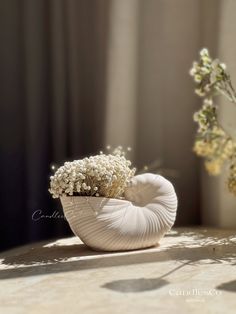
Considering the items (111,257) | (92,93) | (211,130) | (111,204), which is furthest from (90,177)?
(92,93)

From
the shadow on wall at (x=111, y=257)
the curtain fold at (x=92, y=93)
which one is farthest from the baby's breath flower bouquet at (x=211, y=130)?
the curtain fold at (x=92, y=93)

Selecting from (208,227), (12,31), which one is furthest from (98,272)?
(12,31)

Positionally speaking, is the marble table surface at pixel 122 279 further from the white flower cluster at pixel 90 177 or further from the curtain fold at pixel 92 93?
the curtain fold at pixel 92 93

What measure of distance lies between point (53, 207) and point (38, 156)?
23 cm

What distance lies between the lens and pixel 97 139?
216 cm

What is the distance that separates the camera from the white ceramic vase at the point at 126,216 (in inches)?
55.8

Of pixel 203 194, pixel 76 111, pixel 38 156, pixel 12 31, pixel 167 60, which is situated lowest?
pixel 203 194

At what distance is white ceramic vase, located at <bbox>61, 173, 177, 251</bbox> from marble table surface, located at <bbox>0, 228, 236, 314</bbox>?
1.4 inches

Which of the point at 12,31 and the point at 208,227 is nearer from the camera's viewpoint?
the point at 208,227

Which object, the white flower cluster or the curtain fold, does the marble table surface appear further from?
the curtain fold

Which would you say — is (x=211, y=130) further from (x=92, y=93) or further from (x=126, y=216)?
(x=92, y=93)

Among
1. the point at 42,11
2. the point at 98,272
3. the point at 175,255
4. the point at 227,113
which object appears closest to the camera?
the point at 98,272

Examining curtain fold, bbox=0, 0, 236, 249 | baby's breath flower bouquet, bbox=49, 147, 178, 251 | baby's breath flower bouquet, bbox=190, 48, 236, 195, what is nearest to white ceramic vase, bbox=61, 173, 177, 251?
baby's breath flower bouquet, bbox=49, 147, 178, 251

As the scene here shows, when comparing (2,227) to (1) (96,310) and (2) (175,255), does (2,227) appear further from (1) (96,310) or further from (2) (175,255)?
(1) (96,310)
